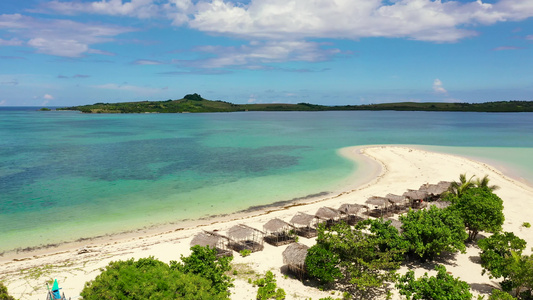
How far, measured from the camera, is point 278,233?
965 inches

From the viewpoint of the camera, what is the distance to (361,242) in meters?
18.0

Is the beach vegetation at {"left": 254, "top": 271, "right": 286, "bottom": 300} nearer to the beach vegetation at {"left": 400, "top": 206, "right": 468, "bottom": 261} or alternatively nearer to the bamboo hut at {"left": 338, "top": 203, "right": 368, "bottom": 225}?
the beach vegetation at {"left": 400, "top": 206, "right": 468, "bottom": 261}

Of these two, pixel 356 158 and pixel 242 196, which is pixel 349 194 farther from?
pixel 356 158

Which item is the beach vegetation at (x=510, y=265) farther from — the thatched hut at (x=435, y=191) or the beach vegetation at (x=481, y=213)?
the thatched hut at (x=435, y=191)

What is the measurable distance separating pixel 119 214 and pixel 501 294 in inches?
1163

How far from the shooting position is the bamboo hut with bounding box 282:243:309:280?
60.5 feet

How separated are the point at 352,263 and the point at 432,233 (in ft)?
17.4

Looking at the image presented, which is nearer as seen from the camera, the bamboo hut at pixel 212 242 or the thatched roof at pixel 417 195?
the bamboo hut at pixel 212 242

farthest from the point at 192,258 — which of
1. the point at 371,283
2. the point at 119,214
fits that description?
the point at 119,214

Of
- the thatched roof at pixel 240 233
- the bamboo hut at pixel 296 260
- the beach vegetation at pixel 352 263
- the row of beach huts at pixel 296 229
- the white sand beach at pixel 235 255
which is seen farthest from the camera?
the thatched roof at pixel 240 233

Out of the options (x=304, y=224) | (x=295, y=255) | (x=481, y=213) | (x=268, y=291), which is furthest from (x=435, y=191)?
(x=268, y=291)

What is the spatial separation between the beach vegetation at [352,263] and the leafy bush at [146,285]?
6.16 metres

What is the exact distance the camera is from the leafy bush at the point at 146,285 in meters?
12.3

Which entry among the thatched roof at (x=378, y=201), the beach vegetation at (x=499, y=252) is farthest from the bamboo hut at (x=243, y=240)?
the beach vegetation at (x=499, y=252)
